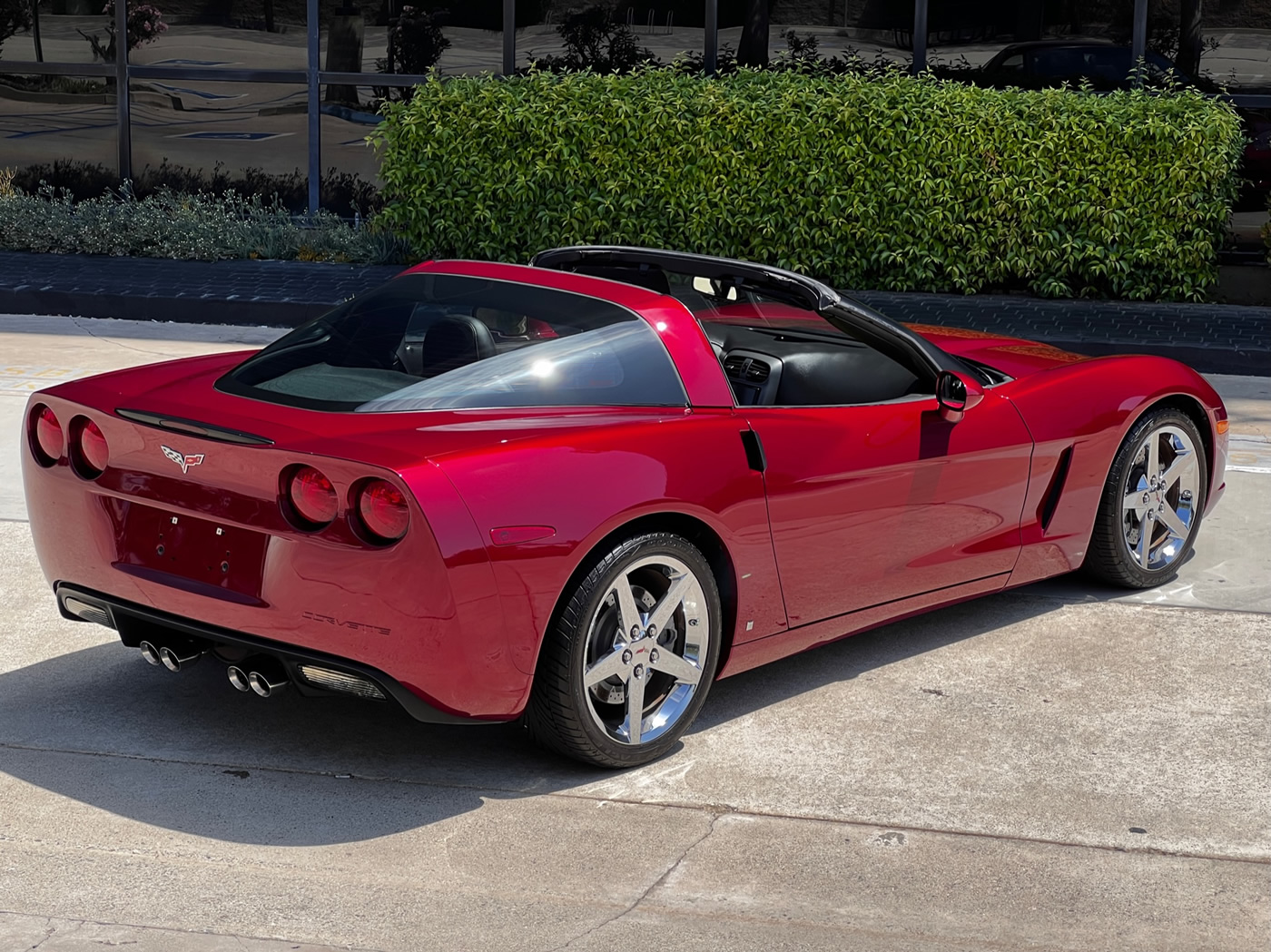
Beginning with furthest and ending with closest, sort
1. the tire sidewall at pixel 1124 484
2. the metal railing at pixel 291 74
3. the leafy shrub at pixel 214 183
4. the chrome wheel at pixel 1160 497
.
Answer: the leafy shrub at pixel 214 183 < the metal railing at pixel 291 74 < the chrome wheel at pixel 1160 497 < the tire sidewall at pixel 1124 484

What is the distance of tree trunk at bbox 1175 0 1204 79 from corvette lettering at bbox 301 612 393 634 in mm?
12421

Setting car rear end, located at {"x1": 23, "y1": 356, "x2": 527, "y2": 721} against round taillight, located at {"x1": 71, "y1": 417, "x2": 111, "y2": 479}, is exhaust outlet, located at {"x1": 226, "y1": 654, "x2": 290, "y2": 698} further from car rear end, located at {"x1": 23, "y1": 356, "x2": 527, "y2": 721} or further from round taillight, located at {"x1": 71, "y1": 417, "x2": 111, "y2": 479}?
round taillight, located at {"x1": 71, "y1": 417, "x2": 111, "y2": 479}

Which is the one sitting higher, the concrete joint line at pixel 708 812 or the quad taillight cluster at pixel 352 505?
the quad taillight cluster at pixel 352 505

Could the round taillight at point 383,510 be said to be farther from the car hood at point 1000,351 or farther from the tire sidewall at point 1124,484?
the tire sidewall at point 1124,484

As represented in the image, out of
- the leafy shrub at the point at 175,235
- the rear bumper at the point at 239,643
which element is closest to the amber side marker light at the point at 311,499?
the rear bumper at the point at 239,643

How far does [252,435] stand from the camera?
420cm

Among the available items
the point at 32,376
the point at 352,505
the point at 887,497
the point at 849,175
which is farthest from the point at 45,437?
the point at 849,175

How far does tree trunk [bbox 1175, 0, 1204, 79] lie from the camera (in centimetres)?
1462

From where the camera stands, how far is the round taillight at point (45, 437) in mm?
4656

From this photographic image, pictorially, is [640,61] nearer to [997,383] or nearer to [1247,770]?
[997,383]

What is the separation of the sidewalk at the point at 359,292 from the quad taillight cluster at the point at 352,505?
25.4 feet

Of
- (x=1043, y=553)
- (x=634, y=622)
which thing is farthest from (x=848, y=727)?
(x=1043, y=553)

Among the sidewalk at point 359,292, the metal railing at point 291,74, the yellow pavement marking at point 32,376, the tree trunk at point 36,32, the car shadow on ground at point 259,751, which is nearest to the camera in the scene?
the car shadow on ground at point 259,751

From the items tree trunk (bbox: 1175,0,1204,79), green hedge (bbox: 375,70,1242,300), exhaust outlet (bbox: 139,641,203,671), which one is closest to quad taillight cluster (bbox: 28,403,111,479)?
exhaust outlet (bbox: 139,641,203,671)
